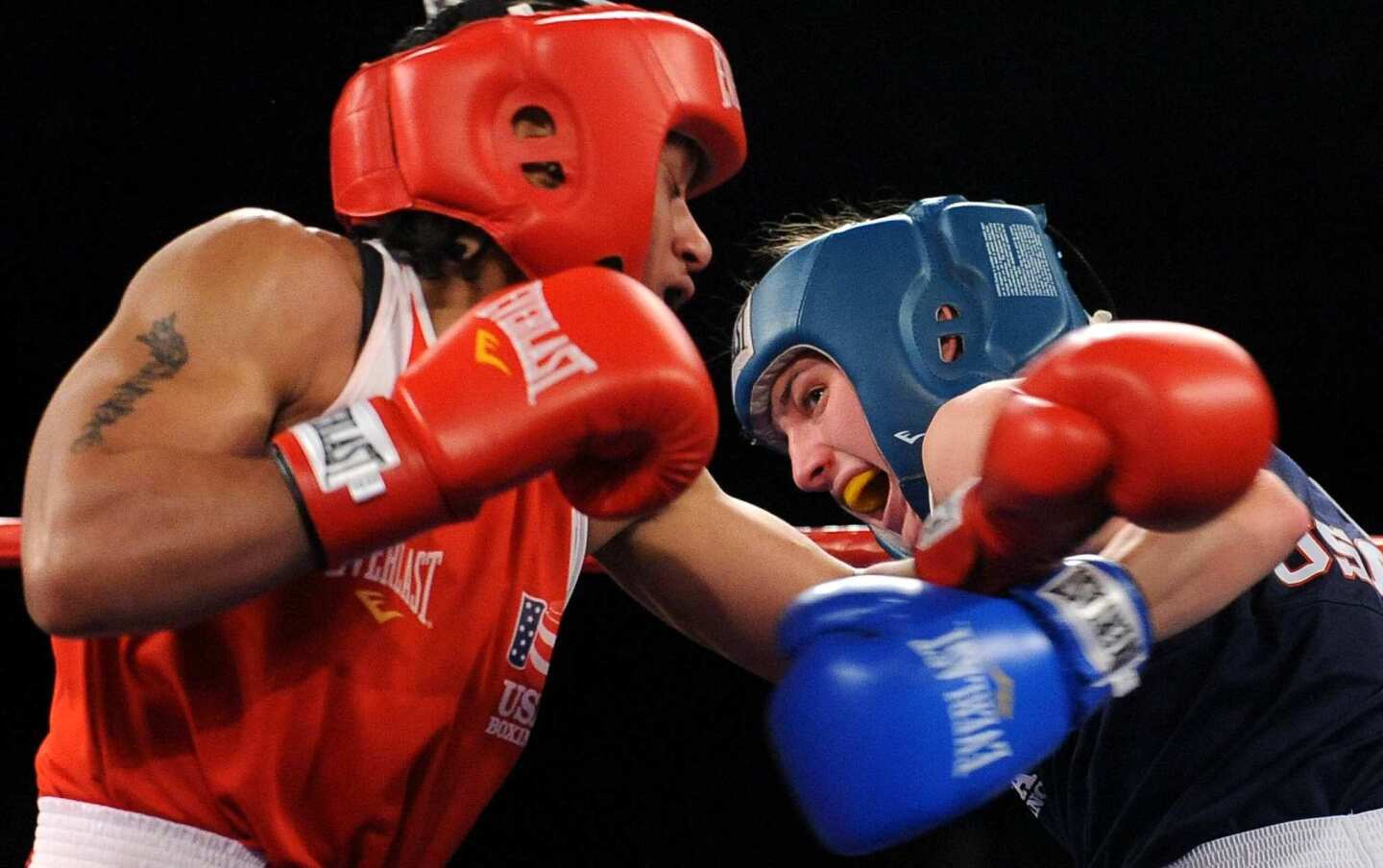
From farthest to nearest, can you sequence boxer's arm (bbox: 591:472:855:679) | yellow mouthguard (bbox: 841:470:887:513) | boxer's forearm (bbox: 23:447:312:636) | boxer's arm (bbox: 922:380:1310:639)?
yellow mouthguard (bbox: 841:470:887:513) → boxer's arm (bbox: 591:472:855:679) → boxer's arm (bbox: 922:380:1310:639) → boxer's forearm (bbox: 23:447:312:636)

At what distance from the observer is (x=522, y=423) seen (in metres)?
0.98

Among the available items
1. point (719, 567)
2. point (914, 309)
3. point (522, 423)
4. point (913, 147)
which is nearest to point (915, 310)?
point (914, 309)

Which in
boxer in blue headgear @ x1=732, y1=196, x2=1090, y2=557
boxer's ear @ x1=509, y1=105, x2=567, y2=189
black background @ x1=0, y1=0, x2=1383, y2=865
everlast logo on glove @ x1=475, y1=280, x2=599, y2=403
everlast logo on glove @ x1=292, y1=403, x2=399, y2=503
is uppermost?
boxer's ear @ x1=509, y1=105, x2=567, y2=189

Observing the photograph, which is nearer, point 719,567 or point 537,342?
point 537,342

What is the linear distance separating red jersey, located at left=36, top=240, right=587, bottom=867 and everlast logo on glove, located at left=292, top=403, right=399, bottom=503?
0.56 ft

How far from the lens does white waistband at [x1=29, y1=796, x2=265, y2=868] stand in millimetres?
1136

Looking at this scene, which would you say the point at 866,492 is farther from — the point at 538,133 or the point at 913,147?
the point at 913,147

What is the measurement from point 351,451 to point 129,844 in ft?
1.50

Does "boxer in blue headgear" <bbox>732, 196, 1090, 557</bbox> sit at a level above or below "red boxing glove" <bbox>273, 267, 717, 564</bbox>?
below

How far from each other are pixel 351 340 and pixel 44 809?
512mm

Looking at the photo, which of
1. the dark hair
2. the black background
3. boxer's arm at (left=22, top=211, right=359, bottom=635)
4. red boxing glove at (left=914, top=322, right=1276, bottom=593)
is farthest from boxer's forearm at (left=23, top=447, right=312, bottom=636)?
the black background

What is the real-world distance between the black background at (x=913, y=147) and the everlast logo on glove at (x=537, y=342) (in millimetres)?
2150

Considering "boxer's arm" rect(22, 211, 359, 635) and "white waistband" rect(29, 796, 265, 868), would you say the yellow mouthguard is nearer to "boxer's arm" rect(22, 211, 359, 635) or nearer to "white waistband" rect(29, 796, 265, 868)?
"boxer's arm" rect(22, 211, 359, 635)

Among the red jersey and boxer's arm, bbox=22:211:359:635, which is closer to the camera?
boxer's arm, bbox=22:211:359:635
